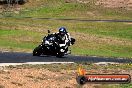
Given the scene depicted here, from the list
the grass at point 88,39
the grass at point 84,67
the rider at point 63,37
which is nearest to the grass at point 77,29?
the grass at point 88,39

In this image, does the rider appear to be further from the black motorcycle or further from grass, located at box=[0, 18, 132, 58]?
grass, located at box=[0, 18, 132, 58]

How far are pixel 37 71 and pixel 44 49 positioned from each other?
7.66 m

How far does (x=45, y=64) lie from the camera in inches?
968

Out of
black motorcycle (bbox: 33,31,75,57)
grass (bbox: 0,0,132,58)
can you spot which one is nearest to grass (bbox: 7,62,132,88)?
black motorcycle (bbox: 33,31,75,57)

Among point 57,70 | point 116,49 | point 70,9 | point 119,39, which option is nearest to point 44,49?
point 57,70

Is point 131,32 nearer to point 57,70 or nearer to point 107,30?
point 107,30

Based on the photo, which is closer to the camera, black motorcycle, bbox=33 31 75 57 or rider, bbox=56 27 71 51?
rider, bbox=56 27 71 51

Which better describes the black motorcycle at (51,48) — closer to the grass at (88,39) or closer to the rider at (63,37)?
the rider at (63,37)

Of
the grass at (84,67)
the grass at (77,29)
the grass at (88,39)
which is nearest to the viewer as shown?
the grass at (84,67)

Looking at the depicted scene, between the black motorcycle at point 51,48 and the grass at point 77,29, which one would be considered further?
the grass at point 77,29

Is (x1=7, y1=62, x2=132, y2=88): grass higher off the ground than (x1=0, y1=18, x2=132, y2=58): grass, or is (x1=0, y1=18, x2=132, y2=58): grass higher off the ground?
(x1=7, y1=62, x2=132, y2=88): grass

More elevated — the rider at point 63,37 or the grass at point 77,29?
the rider at point 63,37

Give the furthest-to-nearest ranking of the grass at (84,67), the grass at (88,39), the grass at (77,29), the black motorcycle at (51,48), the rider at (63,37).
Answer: the grass at (77,29) < the grass at (88,39) < the black motorcycle at (51,48) < the rider at (63,37) < the grass at (84,67)

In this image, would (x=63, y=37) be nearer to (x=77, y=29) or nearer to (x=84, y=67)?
(x=84, y=67)
